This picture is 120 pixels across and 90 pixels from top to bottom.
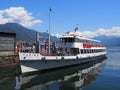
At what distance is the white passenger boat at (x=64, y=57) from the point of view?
121 feet

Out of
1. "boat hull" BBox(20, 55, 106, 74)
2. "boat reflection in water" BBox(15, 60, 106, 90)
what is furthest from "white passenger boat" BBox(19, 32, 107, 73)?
"boat reflection in water" BBox(15, 60, 106, 90)

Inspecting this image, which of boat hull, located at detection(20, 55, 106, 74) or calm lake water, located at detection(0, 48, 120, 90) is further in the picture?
boat hull, located at detection(20, 55, 106, 74)

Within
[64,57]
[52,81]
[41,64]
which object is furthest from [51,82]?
[64,57]

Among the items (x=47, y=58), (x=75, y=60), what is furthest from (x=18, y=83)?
(x=75, y=60)

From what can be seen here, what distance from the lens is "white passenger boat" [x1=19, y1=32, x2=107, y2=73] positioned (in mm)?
36781

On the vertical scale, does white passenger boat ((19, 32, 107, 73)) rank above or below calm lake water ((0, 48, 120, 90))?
above

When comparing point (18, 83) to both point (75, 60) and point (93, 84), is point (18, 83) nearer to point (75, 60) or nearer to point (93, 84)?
point (93, 84)

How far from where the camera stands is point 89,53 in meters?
55.4

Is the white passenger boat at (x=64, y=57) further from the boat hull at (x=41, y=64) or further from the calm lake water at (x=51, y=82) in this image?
the calm lake water at (x=51, y=82)

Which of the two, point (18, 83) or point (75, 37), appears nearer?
point (18, 83)

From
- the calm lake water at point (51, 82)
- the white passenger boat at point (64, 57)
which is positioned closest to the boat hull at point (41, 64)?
the white passenger boat at point (64, 57)

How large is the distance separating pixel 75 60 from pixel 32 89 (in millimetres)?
18405

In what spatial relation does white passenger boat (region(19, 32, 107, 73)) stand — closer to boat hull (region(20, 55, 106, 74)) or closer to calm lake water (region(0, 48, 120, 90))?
boat hull (region(20, 55, 106, 74))

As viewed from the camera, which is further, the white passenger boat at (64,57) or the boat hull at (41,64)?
the white passenger boat at (64,57)
